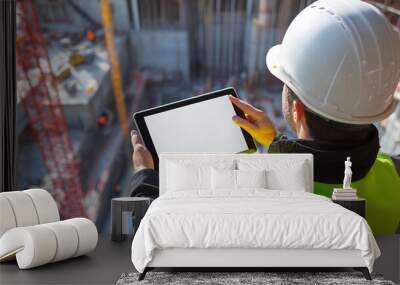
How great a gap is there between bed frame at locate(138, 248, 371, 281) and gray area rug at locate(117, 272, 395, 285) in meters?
0.07

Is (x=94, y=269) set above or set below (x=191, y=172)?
below

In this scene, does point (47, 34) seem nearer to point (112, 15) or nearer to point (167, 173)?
point (112, 15)

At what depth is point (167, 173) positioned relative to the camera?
5.77 meters

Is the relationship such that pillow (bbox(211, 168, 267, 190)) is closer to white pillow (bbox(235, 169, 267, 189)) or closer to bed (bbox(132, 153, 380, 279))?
white pillow (bbox(235, 169, 267, 189))

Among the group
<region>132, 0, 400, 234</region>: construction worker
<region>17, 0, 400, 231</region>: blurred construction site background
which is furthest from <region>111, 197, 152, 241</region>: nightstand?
<region>17, 0, 400, 231</region>: blurred construction site background

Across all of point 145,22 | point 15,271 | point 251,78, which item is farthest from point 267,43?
point 15,271

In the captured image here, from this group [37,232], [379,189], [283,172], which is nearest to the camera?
[37,232]

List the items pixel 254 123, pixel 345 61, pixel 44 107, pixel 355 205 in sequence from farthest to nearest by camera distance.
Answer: pixel 44 107, pixel 254 123, pixel 355 205, pixel 345 61

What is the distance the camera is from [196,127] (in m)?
5.93

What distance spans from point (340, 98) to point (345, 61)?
0.87 feet

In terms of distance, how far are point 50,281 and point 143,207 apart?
1405mm

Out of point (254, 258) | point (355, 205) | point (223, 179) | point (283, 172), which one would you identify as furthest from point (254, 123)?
point (254, 258)

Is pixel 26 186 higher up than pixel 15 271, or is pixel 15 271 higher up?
pixel 15 271

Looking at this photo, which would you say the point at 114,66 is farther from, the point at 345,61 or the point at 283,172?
the point at 345,61
